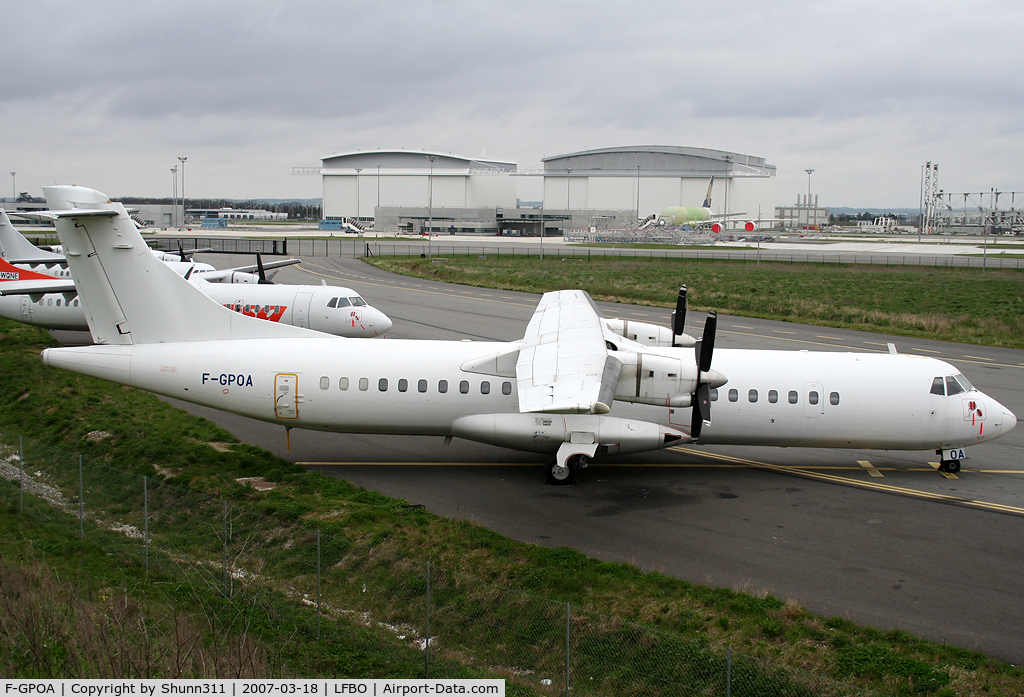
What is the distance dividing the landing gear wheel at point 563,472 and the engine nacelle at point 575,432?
444 millimetres

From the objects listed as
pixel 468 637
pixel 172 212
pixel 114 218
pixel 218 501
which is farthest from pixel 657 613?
pixel 172 212

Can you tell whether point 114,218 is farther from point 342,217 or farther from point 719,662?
point 342,217

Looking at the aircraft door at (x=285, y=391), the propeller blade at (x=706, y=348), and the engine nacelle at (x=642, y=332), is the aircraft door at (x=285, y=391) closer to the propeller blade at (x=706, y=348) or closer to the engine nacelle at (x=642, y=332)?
the engine nacelle at (x=642, y=332)

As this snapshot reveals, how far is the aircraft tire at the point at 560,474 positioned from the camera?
65.6 ft

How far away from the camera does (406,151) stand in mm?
184000

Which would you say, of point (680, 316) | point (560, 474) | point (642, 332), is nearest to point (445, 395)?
point (560, 474)

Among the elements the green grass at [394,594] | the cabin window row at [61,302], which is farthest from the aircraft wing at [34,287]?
the green grass at [394,594]

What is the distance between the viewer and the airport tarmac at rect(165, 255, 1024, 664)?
14438 mm

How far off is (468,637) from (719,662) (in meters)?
3.99

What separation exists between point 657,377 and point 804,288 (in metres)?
48.5

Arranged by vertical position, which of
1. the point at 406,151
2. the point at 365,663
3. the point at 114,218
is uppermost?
the point at 406,151

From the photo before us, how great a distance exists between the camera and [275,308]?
35469 mm

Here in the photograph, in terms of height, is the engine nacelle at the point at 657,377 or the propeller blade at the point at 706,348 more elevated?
the propeller blade at the point at 706,348

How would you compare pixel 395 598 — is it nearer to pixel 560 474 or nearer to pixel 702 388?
pixel 560 474
